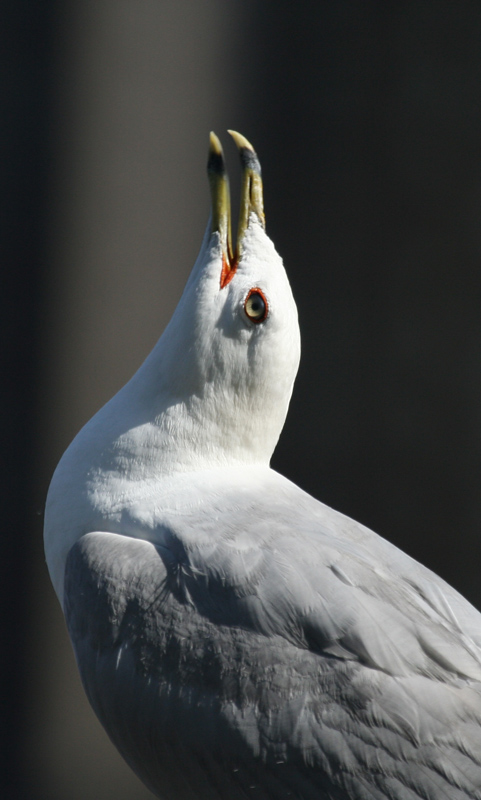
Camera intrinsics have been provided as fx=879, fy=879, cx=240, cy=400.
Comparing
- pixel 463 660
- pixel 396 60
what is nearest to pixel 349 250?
pixel 396 60

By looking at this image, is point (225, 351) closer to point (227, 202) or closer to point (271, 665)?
point (227, 202)

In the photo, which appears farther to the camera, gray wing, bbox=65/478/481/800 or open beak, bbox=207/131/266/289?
open beak, bbox=207/131/266/289

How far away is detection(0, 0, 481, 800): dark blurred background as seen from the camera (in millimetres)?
3396

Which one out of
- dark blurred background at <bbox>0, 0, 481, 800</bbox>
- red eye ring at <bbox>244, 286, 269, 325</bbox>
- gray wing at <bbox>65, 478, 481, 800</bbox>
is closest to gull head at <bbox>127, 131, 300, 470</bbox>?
red eye ring at <bbox>244, 286, 269, 325</bbox>

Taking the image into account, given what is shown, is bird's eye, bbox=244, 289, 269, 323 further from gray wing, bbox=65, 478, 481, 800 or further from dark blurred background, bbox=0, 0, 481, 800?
dark blurred background, bbox=0, 0, 481, 800

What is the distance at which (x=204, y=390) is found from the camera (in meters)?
1.61

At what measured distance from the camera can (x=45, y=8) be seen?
134 inches

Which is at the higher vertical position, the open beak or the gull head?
the open beak

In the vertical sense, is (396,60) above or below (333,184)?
above

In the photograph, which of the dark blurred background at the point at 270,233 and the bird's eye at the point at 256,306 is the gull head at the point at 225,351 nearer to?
the bird's eye at the point at 256,306

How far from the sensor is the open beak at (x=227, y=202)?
164 cm

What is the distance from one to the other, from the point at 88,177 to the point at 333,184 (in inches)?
39.7

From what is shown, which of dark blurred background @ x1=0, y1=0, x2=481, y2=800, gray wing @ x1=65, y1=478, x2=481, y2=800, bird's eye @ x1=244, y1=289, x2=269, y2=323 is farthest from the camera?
dark blurred background @ x1=0, y1=0, x2=481, y2=800

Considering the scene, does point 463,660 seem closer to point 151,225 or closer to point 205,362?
point 205,362
